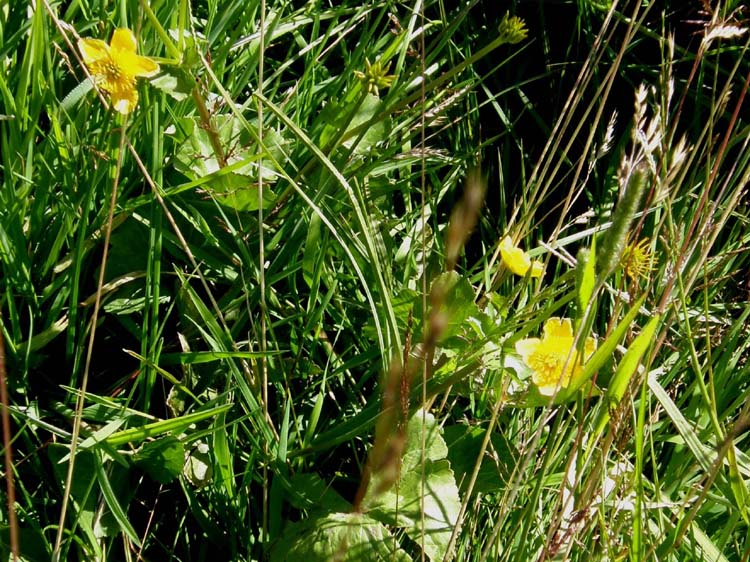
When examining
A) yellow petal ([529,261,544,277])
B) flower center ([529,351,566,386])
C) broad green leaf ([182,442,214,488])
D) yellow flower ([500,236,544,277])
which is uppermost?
yellow flower ([500,236,544,277])

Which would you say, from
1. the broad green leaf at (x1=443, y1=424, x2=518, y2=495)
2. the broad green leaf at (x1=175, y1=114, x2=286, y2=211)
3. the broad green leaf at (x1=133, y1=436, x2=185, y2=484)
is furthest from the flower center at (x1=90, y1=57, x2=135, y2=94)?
the broad green leaf at (x1=443, y1=424, x2=518, y2=495)

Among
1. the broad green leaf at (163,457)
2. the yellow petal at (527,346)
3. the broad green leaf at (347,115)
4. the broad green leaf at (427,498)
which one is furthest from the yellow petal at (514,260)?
the broad green leaf at (163,457)

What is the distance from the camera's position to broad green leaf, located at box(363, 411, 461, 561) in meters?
1.22

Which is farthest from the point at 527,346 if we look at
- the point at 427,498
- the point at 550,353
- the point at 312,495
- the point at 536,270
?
the point at 312,495

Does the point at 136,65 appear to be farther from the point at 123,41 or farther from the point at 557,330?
the point at 557,330

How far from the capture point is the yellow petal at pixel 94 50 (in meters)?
1.15

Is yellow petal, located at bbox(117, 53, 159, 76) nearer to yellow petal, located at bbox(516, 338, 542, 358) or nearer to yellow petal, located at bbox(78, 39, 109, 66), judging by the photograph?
yellow petal, located at bbox(78, 39, 109, 66)

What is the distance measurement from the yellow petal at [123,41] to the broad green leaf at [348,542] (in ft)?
2.32

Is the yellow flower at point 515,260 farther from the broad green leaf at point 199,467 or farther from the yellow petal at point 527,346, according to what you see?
the broad green leaf at point 199,467

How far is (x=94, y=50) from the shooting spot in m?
1.16

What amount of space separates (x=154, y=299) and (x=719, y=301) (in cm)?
125

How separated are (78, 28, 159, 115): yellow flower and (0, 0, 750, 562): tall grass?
53 mm

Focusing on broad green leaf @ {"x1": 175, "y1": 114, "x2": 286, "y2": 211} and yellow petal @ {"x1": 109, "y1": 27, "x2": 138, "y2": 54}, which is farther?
broad green leaf @ {"x1": 175, "y1": 114, "x2": 286, "y2": 211}

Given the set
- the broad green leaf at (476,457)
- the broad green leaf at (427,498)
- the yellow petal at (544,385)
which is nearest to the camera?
the yellow petal at (544,385)
